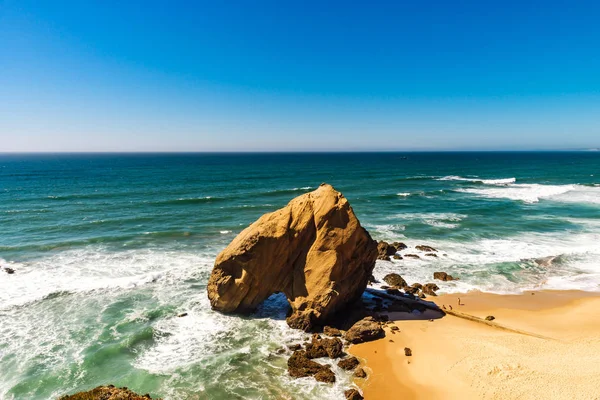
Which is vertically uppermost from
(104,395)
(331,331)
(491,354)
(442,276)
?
(104,395)

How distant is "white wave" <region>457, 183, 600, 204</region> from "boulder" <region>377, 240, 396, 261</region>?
3445 cm

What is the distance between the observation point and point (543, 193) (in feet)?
184

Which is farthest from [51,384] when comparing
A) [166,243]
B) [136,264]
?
[166,243]

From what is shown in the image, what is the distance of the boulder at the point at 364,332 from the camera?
14867mm

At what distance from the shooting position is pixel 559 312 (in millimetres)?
18109

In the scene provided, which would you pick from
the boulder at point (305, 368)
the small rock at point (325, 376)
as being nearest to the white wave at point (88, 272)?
the boulder at point (305, 368)

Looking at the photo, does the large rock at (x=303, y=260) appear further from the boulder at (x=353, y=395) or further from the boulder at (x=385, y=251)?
the boulder at (x=385, y=251)

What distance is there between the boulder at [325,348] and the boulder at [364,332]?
2.59 ft

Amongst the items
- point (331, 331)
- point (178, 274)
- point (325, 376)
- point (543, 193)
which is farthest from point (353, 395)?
point (543, 193)

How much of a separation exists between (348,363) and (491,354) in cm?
618

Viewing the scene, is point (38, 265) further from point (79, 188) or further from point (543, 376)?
→ point (79, 188)

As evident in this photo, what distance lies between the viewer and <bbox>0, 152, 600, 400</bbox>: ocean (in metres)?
13.0

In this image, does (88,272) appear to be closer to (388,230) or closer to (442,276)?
(442,276)

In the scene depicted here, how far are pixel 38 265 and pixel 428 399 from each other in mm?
27258
